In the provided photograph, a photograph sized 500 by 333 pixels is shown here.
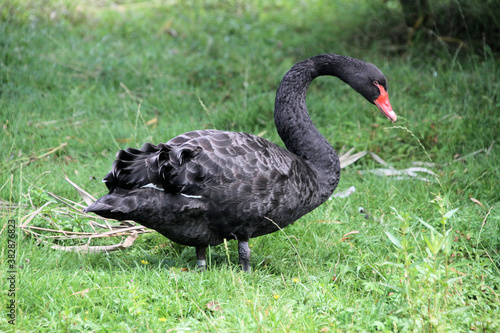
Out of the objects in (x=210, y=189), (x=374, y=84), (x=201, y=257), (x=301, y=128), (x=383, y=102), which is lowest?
(x=201, y=257)

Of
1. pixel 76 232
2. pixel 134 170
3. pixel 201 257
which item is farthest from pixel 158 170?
pixel 76 232

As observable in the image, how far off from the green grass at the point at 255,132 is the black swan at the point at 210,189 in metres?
0.29

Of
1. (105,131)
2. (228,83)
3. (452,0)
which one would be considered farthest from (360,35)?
(105,131)

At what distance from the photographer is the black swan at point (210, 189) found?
11.5 ft

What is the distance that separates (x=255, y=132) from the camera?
6.36 meters

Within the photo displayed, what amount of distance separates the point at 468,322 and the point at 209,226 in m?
1.66

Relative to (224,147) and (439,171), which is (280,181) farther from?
(439,171)

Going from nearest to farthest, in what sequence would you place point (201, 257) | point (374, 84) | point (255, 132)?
point (201, 257)
point (374, 84)
point (255, 132)

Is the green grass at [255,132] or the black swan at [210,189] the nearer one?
the green grass at [255,132]

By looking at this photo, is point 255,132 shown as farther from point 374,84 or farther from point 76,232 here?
point 76,232

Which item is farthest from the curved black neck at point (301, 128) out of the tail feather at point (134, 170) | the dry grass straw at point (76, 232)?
the dry grass straw at point (76, 232)

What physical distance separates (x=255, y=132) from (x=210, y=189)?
2843 millimetres

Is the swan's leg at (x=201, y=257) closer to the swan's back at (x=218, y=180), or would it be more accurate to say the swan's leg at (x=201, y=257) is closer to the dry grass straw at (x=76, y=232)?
the swan's back at (x=218, y=180)

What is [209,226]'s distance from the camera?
147 inches
